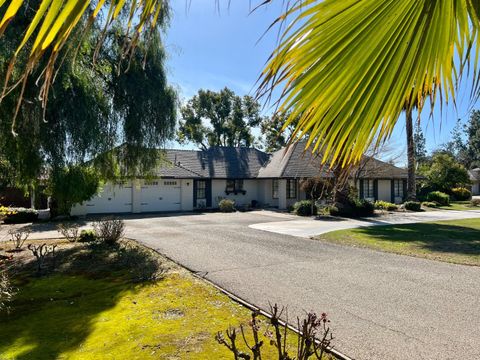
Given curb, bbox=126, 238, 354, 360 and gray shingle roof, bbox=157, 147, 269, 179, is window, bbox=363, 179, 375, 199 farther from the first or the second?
curb, bbox=126, 238, 354, 360

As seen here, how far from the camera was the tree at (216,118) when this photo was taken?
45688 millimetres

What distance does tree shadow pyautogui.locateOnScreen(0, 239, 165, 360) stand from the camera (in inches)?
211

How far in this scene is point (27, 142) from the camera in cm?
987

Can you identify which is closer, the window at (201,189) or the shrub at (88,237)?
the shrub at (88,237)

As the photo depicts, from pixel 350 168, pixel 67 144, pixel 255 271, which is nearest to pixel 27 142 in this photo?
pixel 67 144

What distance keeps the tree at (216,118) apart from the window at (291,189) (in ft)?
55.2

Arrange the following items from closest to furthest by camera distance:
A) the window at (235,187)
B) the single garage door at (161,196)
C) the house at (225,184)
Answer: the house at (225,184) → the single garage door at (161,196) → the window at (235,187)

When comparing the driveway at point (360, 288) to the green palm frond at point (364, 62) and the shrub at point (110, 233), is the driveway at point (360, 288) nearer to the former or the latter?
the shrub at point (110, 233)

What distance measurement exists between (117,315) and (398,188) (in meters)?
32.8

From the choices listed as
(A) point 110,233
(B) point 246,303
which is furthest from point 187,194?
(B) point 246,303

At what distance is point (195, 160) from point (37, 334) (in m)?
27.1

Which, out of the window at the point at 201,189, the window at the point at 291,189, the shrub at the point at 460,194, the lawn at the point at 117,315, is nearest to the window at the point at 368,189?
the window at the point at 291,189

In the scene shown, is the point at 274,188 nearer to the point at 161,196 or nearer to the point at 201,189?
the point at 201,189

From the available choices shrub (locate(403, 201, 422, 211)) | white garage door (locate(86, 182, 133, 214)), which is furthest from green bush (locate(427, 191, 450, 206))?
white garage door (locate(86, 182, 133, 214))
